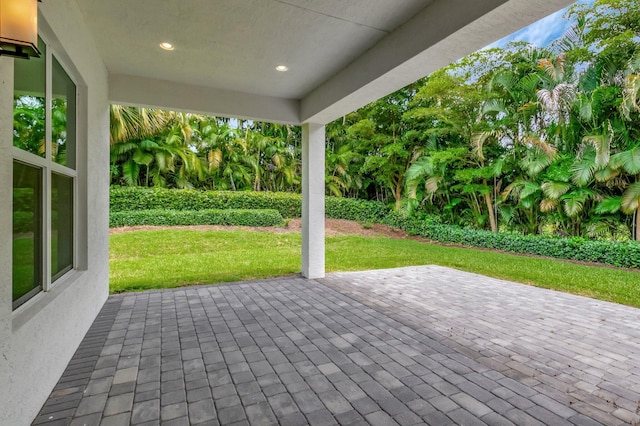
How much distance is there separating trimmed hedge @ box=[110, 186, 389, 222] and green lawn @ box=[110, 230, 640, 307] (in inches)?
63.8

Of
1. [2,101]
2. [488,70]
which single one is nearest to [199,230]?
[2,101]

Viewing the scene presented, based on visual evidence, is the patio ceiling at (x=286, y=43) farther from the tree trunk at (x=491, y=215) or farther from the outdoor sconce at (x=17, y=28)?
the tree trunk at (x=491, y=215)

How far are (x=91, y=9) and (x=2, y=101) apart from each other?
6.27 feet

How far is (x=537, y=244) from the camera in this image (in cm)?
858

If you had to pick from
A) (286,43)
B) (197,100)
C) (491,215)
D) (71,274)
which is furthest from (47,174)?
(491,215)

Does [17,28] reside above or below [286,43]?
below

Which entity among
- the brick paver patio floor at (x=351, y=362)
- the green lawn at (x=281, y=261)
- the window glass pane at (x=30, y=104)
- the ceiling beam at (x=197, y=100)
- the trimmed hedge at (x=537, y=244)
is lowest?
the brick paver patio floor at (x=351, y=362)

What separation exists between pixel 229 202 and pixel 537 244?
374 inches

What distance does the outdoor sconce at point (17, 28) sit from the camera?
1275mm

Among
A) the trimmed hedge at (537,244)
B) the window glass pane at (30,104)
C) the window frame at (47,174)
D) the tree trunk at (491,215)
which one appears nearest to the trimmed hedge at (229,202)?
the trimmed hedge at (537,244)

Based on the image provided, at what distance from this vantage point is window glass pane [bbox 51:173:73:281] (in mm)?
2686

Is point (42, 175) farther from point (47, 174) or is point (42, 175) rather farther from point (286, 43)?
point (286, 43)

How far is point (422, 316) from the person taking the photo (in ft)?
12.7

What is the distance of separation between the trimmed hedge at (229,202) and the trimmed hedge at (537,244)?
224 cm
